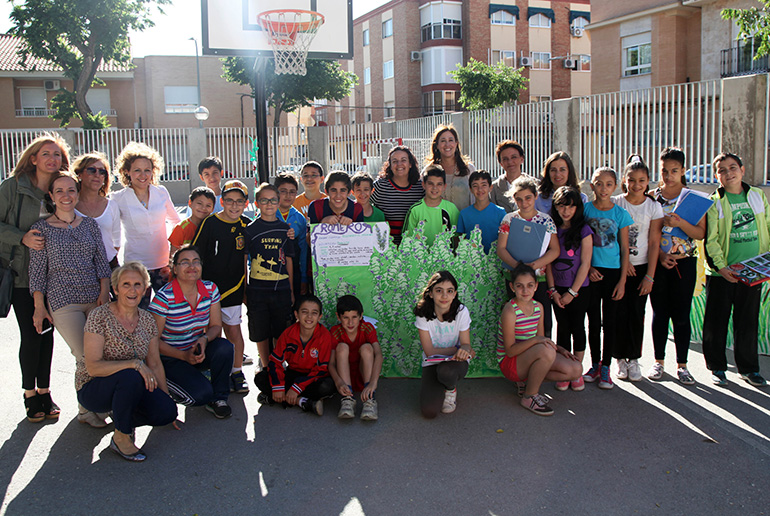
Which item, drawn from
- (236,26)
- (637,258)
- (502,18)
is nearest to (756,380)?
(637,258)

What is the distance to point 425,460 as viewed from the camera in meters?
3.91

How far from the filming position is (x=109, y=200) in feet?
16.3

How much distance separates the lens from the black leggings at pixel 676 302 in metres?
5.16

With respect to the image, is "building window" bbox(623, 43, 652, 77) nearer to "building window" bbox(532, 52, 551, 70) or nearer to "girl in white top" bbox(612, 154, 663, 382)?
"building window" bbox(532, 52, 551, 70)

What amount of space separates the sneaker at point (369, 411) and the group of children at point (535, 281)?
107mm

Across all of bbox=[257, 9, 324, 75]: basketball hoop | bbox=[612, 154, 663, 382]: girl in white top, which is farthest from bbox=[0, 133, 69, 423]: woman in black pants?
bbox=[257, 9, 324, 75]: basketball hoop

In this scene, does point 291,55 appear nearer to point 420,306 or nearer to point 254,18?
point 254,18

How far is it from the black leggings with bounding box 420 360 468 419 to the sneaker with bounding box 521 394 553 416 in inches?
21.3

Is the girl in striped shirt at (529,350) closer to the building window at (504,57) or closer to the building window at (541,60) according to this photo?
the building window at (504,57)

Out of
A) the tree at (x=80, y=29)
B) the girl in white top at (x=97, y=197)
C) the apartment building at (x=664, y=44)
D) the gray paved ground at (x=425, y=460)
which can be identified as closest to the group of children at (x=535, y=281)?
the gray paved ground at (x=425, y=460)

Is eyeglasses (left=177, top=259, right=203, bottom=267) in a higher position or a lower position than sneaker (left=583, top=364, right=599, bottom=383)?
higher

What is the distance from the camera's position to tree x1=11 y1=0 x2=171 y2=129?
1168 inches

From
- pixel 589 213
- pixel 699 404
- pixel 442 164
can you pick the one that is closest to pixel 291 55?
pixel 442 164

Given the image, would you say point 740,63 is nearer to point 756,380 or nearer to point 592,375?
point 756,380
